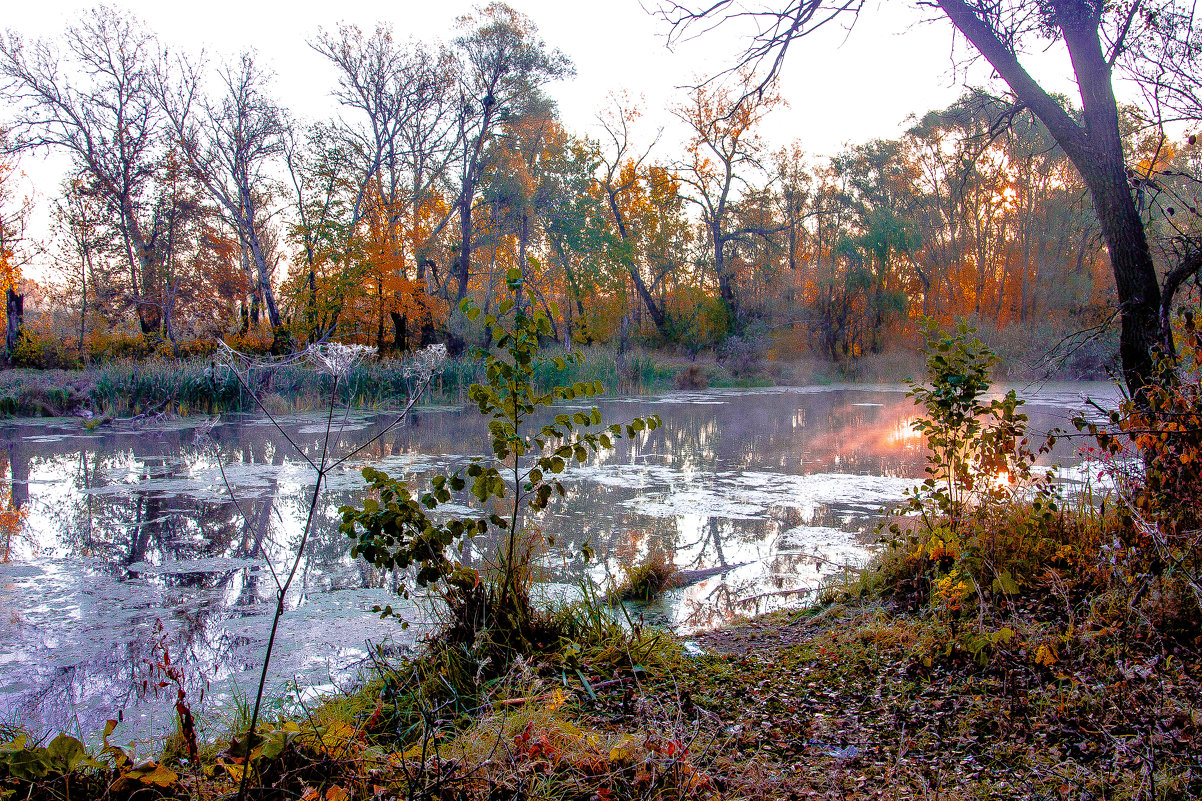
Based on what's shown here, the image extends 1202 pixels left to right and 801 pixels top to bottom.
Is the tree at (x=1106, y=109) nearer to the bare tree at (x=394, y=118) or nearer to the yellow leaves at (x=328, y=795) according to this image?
the yellow leaves at (x=328, y=795)

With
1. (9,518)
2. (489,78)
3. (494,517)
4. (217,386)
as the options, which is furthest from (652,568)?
(489,78)

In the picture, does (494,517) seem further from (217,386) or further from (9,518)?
(217,386)

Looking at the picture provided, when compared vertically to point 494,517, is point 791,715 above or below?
below

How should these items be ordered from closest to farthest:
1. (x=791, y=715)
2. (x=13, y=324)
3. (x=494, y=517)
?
(x=791, y=715), (x=494, y=517), (x=13, y=324)

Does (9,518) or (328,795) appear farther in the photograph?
(9,518)

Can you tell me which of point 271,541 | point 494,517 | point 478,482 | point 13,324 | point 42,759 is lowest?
point 271,541

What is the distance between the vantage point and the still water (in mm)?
3602

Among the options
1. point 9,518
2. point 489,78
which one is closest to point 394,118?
point 489,78

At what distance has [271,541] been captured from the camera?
6059 millimetres

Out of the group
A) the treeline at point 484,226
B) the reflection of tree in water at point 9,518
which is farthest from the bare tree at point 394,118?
the reflection of tree in water at point 9,518

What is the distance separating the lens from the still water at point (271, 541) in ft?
11.8

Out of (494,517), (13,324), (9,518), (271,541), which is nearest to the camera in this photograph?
(494,517)

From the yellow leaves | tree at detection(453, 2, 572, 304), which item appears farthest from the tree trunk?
tree at detection(453, 2, 572, 304)

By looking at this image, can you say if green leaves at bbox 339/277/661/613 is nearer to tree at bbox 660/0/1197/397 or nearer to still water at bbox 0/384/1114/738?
still water at bbox 0/384/1114/738
